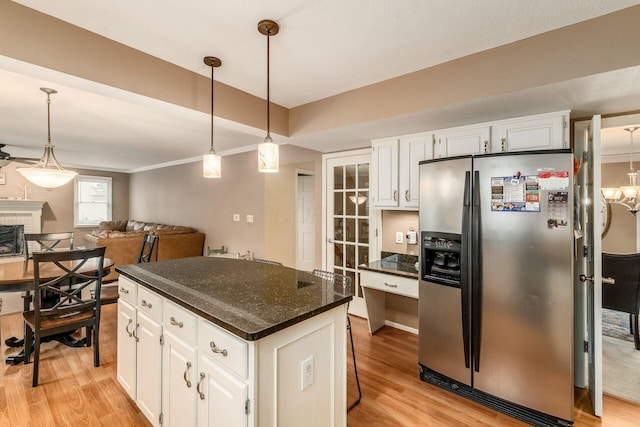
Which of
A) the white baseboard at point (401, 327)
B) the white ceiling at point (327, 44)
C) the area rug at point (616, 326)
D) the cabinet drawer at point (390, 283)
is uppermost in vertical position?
the white ceiling at point (327, 44)

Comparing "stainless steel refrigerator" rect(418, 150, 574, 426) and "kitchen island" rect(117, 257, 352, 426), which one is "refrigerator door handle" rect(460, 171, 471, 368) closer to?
"stainless steel refrigerator" rect(418, 150, 574, 426)

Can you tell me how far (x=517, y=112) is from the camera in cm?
223

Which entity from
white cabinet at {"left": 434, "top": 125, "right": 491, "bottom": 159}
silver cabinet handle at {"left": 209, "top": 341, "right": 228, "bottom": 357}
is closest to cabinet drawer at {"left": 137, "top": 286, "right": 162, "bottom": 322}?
silver cabinet handle at {"left": 209, "top": 341, "right": 228, "bottom": 357}

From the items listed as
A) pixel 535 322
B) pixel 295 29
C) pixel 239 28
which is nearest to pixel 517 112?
pixel 535 322

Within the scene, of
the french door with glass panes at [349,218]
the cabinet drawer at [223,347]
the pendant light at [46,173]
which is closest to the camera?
the cabinet drawer at [223,347]

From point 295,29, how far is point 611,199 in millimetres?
6051

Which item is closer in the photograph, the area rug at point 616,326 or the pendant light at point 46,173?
the pendant light at point 46,173

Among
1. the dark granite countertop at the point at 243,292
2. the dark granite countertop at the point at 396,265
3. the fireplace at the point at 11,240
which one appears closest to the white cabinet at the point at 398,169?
the dark granite countertop at the point at 396,265

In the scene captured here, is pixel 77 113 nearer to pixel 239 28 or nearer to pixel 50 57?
pixel 50 57

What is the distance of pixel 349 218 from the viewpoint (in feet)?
12.4

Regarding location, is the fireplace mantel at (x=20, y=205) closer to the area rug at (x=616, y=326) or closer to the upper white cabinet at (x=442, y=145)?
the upper white cabinet at (x=442, y=145)

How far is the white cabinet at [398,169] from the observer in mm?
2850

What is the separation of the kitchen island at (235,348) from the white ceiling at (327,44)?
4.96 ft

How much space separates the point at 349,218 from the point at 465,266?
5.97 feet
